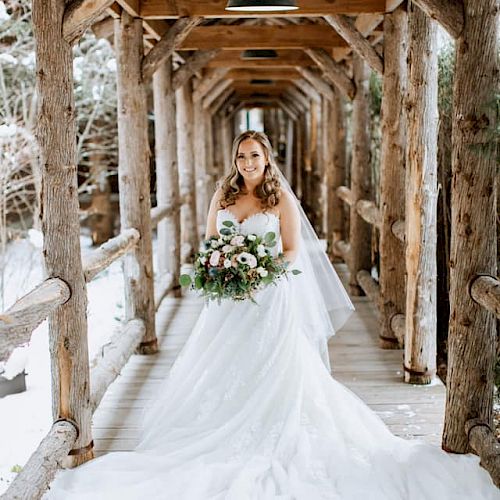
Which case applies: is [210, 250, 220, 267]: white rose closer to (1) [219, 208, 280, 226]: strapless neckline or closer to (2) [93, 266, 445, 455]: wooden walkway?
(1) [219, 208, 280, 226]: strapless neckline

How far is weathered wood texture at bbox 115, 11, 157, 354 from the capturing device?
5.95 m

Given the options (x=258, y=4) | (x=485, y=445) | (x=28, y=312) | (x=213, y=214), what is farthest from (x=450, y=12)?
(x=28, y=312)

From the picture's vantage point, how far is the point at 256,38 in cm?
789

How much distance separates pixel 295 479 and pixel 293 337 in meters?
1.04

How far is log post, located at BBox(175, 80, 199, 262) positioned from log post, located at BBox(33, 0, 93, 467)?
19.5 feet

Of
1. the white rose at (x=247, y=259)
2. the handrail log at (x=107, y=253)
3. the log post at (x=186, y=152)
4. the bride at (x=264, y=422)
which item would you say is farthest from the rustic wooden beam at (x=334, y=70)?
the white rose at (x=247, y=259)

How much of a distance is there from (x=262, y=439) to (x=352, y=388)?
5.08ft

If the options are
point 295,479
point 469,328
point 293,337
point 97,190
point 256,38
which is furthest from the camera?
point 97,190

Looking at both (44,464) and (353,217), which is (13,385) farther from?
(353,217)

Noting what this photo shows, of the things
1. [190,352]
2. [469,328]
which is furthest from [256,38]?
[469,328]

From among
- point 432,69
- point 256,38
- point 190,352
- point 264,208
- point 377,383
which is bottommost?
point 377,383

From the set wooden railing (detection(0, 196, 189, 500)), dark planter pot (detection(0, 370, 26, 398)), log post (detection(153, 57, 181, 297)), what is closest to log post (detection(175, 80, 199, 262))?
→ log post (detection(153, 57, 181, 297))

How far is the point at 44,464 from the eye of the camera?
3545mm

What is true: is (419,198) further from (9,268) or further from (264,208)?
(9,268)
